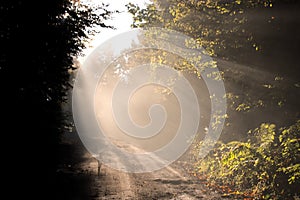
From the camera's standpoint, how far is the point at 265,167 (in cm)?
949

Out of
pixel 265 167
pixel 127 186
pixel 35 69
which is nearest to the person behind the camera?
pixel 35 69

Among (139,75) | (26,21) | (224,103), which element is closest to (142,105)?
(139,75)

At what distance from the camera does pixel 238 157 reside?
11.6m

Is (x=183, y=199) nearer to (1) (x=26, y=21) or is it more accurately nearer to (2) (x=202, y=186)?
(2) (x=202, y=186)

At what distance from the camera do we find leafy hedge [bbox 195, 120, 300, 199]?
27.7 feet

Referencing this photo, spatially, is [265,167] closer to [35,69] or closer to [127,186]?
[127,186]

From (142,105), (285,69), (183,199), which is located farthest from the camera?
(142,105)

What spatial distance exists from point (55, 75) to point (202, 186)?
23.7ft

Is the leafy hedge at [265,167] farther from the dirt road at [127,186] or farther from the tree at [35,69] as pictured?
the tree at [35,69]

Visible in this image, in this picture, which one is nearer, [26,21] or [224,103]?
[26,21]

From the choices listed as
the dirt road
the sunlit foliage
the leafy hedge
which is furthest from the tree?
the leafy hedge

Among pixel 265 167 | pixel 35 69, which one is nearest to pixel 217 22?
pixel 265 167

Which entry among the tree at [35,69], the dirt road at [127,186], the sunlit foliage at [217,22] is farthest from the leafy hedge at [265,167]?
the tree at [35,69]

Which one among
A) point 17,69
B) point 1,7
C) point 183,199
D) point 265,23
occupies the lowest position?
point 183,199
